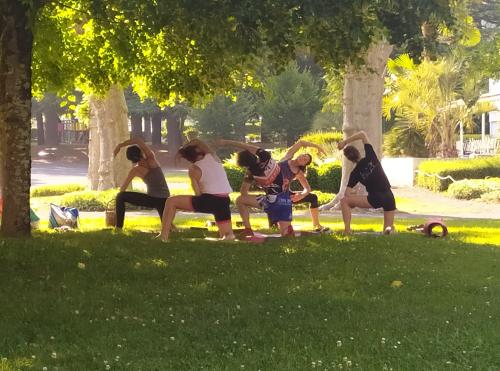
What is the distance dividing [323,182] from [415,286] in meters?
15.2

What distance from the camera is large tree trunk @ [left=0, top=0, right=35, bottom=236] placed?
28.6 ft

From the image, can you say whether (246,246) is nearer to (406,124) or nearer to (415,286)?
(415,286)

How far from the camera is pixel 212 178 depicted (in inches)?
360

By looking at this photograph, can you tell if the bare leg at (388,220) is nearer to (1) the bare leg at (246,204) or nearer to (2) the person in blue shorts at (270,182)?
(2) the person in blue shorts at (270,182)

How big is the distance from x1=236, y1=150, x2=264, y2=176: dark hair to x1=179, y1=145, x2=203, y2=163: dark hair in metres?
0.62

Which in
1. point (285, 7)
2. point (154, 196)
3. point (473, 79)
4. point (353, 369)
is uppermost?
point (473, 79)

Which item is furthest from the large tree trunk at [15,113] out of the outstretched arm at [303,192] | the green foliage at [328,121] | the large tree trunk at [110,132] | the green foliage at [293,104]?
the green foliage at [293,104]

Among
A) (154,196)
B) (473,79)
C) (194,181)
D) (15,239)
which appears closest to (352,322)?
(194,181)

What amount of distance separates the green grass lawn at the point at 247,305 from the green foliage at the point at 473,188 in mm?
A: 11958

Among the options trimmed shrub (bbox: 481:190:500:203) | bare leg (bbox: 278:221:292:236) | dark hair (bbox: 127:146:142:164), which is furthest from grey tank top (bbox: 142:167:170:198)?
trimmed shrub (bbox: 481:190:500:203)

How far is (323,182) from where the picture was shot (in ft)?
71.8

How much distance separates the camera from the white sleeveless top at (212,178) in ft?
29.9

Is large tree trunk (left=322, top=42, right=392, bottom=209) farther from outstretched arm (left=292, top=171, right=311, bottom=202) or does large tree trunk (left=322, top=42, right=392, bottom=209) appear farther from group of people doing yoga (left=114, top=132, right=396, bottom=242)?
group of people doing yoga (left=114, top=132, right=396, bottom=242)

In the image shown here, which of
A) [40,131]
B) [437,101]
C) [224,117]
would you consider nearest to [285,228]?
[437,101]
